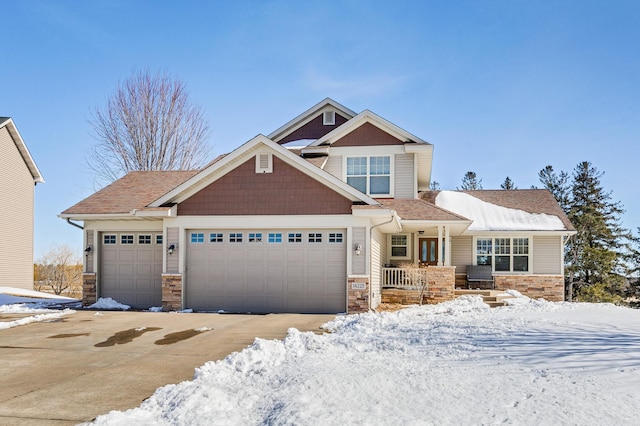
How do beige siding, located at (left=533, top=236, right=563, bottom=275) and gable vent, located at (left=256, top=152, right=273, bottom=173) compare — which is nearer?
gable vent, located at (left=256, top=152, right=273, bottom=173)

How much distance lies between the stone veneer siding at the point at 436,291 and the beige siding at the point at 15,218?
1951 cm

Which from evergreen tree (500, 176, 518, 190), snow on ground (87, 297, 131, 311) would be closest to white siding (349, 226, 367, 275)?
snow on ground (87, 297, 131, 311)

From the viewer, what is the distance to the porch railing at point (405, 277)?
652 inches

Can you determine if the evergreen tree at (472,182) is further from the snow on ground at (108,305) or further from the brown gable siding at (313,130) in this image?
the snow on ground at (108,305)

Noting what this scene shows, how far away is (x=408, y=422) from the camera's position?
14.1 feet

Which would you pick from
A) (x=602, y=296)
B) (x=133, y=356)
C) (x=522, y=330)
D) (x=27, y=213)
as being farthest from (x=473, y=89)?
(x=27, y=213)

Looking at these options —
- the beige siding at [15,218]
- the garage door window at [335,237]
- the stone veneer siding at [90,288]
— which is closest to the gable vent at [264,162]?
the garage door window at [335,237]

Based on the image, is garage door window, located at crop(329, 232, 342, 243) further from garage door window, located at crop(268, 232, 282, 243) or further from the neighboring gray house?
the neighboring gray house

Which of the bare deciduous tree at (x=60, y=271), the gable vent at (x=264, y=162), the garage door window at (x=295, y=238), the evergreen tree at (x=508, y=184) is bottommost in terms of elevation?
the bare deciduous tree at (x=60, y=271)

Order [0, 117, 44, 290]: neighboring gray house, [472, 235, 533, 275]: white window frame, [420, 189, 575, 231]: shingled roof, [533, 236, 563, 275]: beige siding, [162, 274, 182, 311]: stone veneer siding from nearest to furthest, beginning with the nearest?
[162, 274, 182, 311]: stone veneer siding → [533, 236, 563, 275]: beige siding → [472, 235, 533, 275]: white window frame → [420, 189, 575, 231]: shingled roof → [0, 117, 44, 290]: neighboring gray house

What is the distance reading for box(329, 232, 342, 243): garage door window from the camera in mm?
14031

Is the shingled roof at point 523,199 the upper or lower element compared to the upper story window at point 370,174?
lower

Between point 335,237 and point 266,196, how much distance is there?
2307mm

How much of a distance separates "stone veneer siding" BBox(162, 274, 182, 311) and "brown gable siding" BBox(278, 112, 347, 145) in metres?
8.63
